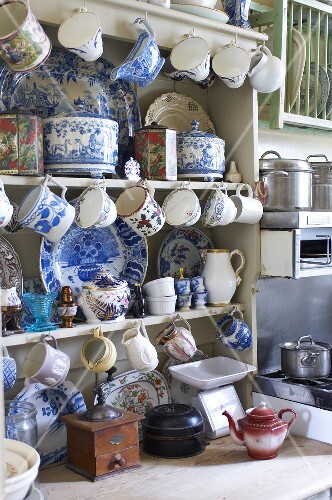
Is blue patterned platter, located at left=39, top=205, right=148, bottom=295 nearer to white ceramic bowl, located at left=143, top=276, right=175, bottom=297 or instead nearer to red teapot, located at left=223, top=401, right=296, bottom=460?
white ceramic bowl, located at left=143, top=276, right=175, bottom=297

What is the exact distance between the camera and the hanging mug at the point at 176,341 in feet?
6.42

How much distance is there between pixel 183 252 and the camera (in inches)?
86.2

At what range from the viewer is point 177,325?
2.18m

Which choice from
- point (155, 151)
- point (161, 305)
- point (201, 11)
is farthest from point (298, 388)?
point (201, 11)

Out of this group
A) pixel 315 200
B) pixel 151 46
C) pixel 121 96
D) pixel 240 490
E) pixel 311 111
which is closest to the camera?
pixel 240 490

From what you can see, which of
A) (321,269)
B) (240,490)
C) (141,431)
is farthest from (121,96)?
(240,490)

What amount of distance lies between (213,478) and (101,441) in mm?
310

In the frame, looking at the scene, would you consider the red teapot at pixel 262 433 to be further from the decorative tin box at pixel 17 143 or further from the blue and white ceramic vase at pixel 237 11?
the blue and white ceramic vase at pixel 237 11

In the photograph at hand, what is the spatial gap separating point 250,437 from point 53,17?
1259mm

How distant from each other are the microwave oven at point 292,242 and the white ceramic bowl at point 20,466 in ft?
3.70

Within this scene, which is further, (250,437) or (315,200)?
(315,200)

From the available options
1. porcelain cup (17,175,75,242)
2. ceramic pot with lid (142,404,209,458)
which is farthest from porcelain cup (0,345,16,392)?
ceramic pot with lid (142,404,209,458)

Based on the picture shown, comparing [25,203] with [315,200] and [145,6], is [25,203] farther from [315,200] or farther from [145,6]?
[315,200]

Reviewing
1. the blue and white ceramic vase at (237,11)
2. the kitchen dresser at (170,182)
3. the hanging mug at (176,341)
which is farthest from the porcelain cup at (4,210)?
the blue and white ceramic vase at (237,11)
